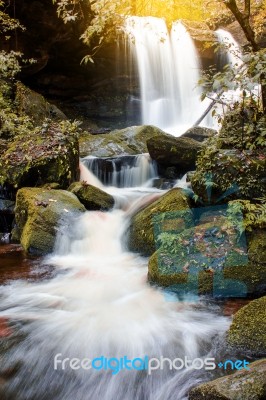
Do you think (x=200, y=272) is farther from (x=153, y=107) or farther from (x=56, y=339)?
(x=153, y=107)

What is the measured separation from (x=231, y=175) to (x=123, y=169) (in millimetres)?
5425

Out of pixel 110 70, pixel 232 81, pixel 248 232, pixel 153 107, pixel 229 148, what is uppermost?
pixel 110 70

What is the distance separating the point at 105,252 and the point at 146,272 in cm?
135

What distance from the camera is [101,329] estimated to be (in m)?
3.97

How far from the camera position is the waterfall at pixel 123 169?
404 inches

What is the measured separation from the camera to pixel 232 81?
15.2ft

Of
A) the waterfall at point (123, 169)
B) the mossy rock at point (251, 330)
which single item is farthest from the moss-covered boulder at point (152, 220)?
the waterfall at point (123, 169)

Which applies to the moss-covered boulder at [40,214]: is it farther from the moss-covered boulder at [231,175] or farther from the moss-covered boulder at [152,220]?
the moss-covered boulder at [231,175]

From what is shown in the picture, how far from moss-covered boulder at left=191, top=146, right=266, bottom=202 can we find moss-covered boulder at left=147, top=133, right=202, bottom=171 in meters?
3.64

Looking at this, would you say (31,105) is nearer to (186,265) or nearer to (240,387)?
(186,265)

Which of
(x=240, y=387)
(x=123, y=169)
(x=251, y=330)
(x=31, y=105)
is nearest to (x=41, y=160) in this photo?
(x=123, y=169)

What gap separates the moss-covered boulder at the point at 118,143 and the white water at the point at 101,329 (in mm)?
5851

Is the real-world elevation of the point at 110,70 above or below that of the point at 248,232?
above

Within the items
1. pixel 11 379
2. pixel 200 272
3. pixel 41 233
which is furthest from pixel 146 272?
pixel 11 379
